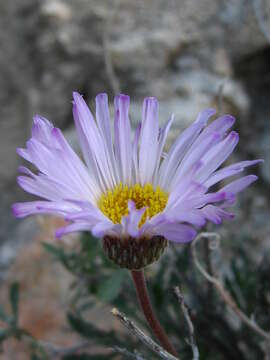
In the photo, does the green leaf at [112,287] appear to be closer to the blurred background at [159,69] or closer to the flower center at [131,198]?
the flower center at [131,198]

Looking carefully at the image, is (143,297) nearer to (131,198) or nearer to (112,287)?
(131,198)

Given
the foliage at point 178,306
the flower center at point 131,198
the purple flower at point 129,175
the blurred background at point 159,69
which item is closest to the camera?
the purple flower at point 129,175

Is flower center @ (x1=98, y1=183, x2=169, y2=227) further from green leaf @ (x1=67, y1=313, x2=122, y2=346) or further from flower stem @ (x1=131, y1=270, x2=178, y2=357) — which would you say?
green leaf @ (x1=67, y1=313, x2=122, y2=346)

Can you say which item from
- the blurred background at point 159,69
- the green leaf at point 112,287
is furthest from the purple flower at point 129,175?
the blurred background at point 159,69

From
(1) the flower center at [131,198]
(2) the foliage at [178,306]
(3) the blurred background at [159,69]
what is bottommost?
(2) the foliage at [178,306]

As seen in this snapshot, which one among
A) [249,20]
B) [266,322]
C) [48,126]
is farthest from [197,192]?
[249,20]

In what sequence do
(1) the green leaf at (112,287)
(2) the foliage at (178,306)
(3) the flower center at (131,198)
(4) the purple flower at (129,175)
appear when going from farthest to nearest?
(2) the foliage at (178,306) < (1) the green leaf at (112,287) < (3) the flower center at (131,198) < (4) the purple flower at (129,175)

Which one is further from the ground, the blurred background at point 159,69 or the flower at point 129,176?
the blurred background at point 159,69

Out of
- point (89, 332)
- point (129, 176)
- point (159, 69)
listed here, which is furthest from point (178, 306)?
point (159, 69)
